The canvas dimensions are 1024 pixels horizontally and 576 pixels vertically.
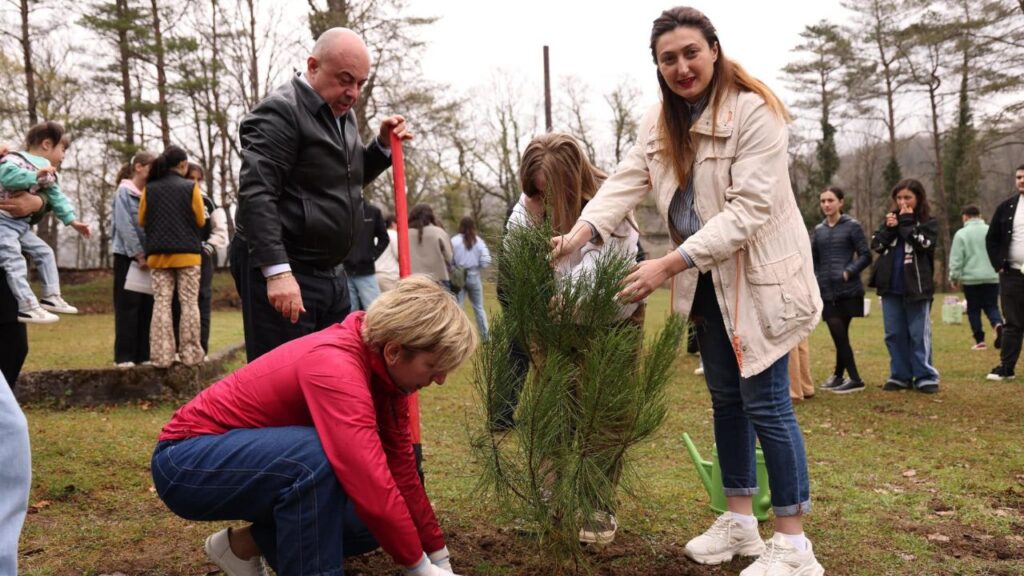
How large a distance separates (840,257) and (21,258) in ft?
21.3

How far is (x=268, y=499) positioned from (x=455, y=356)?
667 millimetres

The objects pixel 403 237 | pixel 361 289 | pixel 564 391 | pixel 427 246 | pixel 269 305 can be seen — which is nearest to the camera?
pixel 564 391

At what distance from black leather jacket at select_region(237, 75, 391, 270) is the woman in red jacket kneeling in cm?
72

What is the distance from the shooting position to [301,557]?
7.20ft

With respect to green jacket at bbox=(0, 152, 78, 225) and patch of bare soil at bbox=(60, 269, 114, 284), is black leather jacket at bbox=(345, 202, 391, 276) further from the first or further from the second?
patch of bare soil at bbox=(60, 269, 114, 284)

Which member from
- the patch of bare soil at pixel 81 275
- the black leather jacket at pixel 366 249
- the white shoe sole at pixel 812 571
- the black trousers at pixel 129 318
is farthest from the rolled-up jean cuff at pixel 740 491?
the patch of bare soil at pixel 81 275

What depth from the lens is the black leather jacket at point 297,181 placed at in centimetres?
294

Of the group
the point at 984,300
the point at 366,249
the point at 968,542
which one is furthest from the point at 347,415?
the point at 984,300

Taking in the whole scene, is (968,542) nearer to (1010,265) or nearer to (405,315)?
(405,315)

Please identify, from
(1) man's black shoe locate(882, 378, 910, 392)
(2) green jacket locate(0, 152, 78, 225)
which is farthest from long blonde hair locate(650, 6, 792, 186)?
(1) man's black shoe locate(882, 378, 910, 392)

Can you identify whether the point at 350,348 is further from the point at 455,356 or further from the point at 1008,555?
the point at 1008,555

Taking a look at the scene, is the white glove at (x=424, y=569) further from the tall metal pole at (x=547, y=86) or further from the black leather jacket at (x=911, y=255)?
the tall metal pole at (x=547, y=86)

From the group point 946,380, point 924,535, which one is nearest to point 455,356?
point 924,535

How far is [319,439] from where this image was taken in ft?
7.39
